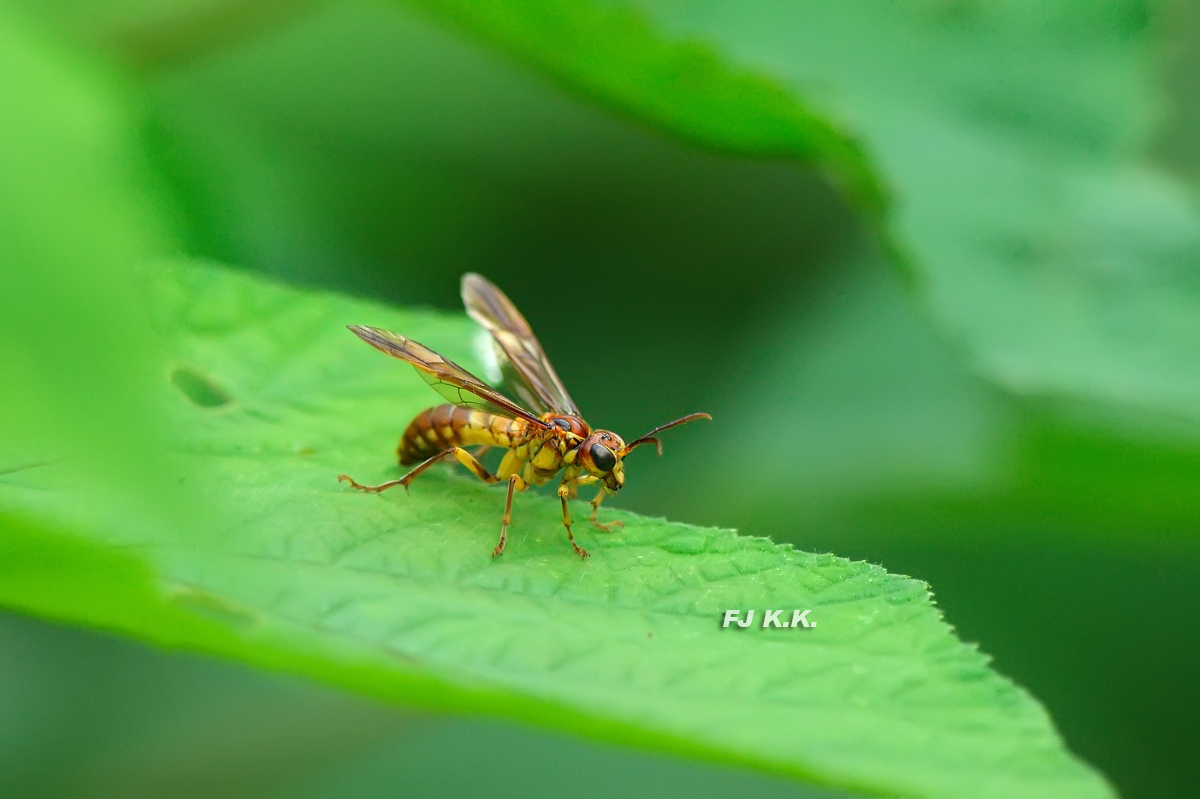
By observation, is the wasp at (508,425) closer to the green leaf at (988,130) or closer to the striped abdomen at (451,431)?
the striped abdomen at (451,431)

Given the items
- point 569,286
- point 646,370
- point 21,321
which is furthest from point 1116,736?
point 21,321

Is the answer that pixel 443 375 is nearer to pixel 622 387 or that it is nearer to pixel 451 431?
pixel 451 431

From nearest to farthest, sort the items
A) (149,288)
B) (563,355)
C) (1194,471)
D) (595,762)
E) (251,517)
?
(251,517)
(149,288)
(1194,471)
(595,762)
(563,355)

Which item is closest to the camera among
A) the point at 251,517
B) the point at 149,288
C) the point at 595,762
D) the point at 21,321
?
the point at 21,321

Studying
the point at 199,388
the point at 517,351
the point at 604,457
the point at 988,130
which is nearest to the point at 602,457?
the point at 604,457

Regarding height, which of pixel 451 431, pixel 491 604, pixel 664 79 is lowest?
pixel 491 604

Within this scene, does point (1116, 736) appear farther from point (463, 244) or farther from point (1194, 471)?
point (463, 244)

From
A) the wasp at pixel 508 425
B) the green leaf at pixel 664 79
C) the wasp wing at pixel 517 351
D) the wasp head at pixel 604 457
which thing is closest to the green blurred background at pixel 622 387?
the wasp at pixel 508 425
